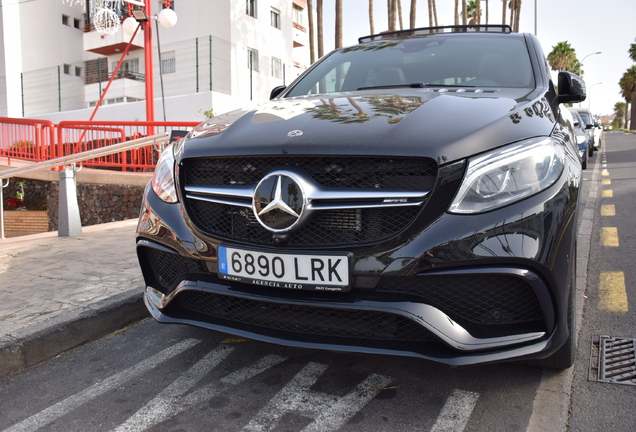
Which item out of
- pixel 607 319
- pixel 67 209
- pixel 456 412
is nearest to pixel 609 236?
pixel 607 319

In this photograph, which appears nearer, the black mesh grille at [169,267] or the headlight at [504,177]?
the headlight at [504,177]

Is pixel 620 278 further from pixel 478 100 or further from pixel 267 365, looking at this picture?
pixel 267 365

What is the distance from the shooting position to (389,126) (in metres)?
2.14

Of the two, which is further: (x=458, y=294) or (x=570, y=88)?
(x=570, y=88)

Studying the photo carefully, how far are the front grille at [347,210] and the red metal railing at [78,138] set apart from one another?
28.1 ft

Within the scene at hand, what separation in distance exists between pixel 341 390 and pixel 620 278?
2.73m

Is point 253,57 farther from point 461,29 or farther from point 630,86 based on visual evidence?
point 630,86

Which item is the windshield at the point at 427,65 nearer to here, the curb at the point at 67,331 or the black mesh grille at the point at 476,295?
the black mesh grille at the point at 476,295

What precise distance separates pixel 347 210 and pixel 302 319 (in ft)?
1.57

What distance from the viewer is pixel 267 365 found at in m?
2.72

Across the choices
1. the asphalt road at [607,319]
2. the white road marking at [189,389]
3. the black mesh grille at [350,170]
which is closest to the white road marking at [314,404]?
the white road marking at [189,389]

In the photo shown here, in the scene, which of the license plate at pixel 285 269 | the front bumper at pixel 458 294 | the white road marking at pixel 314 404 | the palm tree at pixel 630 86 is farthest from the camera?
the palm tree at pixel 630 86

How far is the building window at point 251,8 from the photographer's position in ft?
80.1

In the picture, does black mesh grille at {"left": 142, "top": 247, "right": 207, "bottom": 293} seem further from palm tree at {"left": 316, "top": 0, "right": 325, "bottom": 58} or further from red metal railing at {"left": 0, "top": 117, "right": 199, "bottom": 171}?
palm tree at {"left": 316, "top": 0, "right": 325, "bottom": 58}
